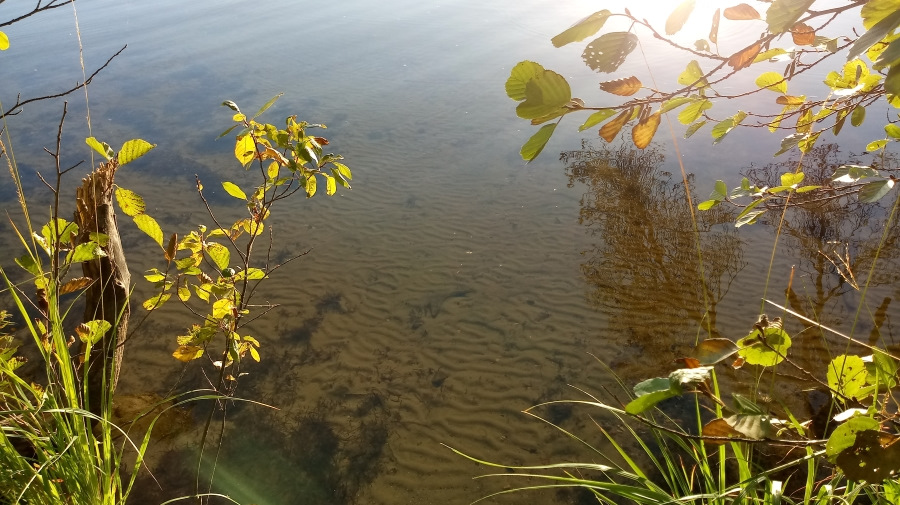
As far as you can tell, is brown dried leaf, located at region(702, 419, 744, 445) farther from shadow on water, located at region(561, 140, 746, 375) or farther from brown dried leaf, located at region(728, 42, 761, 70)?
shadow on water, located at region(561, 140, 746, 375)

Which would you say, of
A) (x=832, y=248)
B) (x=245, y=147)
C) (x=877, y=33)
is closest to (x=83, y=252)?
(x=245, y=147)

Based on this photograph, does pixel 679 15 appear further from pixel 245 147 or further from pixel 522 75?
pixel 245 147

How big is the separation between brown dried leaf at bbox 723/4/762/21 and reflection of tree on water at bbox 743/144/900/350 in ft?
13.9

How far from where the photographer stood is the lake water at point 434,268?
13.3 ft

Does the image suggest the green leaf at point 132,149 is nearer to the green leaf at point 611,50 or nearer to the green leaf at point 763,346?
the green leaf at point 611,50

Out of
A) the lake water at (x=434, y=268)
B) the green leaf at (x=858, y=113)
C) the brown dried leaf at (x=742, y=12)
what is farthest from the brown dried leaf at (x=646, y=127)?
the lake water at (x=434, y=268)

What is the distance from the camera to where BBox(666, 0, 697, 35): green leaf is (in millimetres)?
997

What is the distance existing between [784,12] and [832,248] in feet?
18.5

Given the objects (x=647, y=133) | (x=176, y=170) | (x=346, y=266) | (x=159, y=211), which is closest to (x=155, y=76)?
(x=176, y=170)

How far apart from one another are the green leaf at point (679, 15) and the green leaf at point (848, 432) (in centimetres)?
66

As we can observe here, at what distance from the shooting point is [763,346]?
37.9 inches

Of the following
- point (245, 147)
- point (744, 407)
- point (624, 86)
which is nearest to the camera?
point (744, 407)

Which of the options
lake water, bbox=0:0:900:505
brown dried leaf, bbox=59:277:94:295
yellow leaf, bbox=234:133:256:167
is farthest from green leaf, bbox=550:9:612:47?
lake water, bbox=0:0:900:505

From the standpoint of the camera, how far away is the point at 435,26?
13.3 meters
